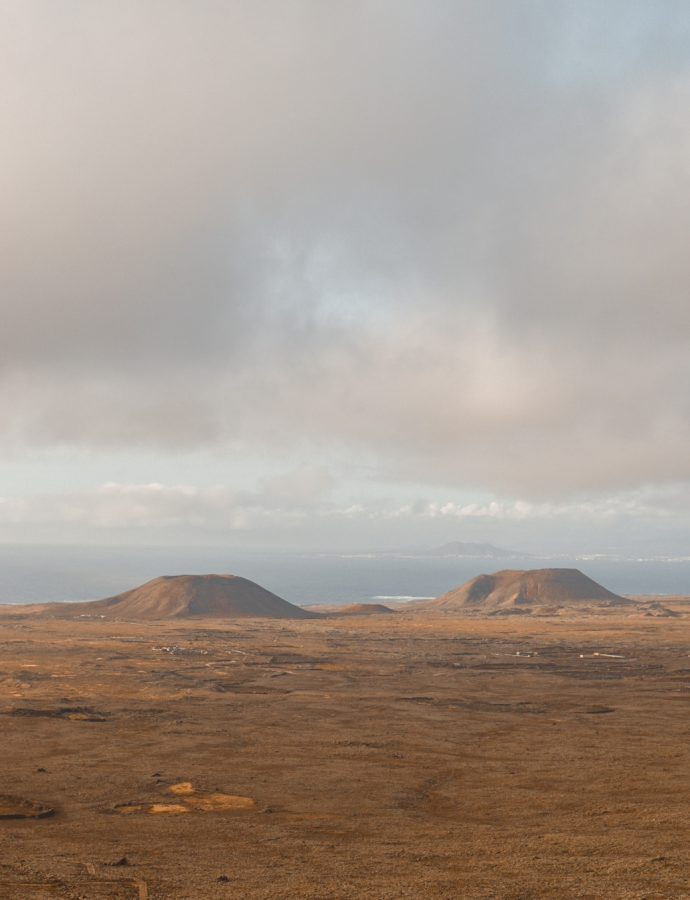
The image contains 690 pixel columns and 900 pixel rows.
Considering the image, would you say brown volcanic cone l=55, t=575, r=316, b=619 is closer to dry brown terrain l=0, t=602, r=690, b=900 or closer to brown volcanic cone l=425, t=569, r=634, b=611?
brown volcanic cone l=425, t=569, r=634, b=611

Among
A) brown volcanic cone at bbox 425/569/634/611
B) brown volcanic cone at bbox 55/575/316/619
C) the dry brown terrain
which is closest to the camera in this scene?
the dry brown terrain

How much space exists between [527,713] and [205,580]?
10728 centimetres

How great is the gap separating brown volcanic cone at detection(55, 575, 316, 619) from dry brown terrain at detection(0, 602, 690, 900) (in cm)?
6472

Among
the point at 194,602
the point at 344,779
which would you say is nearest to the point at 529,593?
the point at 194,602

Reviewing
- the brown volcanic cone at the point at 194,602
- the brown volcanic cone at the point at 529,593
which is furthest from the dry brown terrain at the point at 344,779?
the brown volcanic cone at the point at 529,593

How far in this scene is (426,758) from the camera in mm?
31000

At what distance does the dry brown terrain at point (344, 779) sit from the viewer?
1630 centimetres

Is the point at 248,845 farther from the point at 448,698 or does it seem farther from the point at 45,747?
the point at 448,698

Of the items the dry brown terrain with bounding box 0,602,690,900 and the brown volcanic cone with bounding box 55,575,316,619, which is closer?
the dry brown terrain with bounding box 0,602,690,900

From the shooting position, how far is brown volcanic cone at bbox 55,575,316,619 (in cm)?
13050

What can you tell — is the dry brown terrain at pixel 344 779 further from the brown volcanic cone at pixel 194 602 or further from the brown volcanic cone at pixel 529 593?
the brown volcanic cone at pixel 529 593

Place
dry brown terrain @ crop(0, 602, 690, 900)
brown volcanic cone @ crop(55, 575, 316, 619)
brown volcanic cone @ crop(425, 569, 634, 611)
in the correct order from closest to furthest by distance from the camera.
→ dry brown terrain @ crop(0, 602, 690, 900)
brown volcanic cone @ crop(55, 575, 316, 619)
brown volcanic cone @ crop(425, 569, 634, 611)

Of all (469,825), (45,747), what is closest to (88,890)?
(469,825)

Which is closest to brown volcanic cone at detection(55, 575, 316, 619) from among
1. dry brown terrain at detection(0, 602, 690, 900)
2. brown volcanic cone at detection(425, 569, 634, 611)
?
brown volcanic cone at detection(425, 569, 634, 611)
